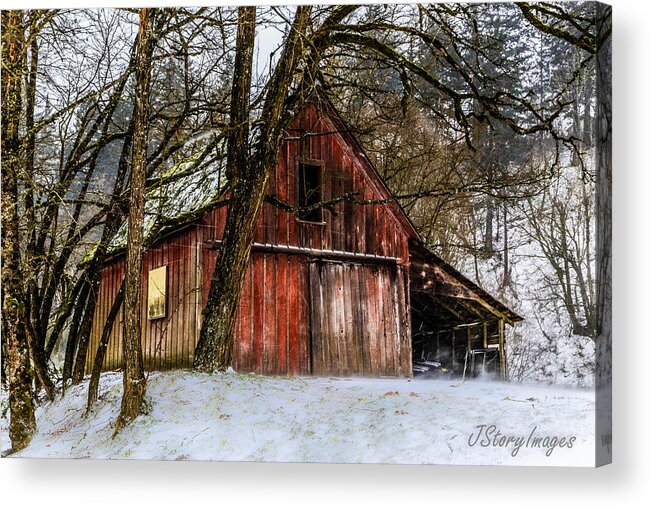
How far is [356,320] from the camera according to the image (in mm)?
8359

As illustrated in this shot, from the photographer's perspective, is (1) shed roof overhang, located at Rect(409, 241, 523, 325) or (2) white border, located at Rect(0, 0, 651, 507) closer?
(2) white border, located at Rect(0, 0, 651, 507)

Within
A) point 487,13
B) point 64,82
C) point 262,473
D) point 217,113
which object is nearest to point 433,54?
point 487,13

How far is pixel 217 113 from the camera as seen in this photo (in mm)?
8453

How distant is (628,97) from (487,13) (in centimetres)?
142

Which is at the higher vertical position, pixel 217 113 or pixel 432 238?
pixel 217 113

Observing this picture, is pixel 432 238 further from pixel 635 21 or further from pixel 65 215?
pixel 65 215

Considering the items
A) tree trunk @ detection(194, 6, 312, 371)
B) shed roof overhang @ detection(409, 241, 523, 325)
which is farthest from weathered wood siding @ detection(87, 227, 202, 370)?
shed roof overhang @ detection(409, 241, 523, 325)

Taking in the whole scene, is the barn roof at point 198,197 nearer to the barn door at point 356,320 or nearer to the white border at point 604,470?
the barn door at point 356,320

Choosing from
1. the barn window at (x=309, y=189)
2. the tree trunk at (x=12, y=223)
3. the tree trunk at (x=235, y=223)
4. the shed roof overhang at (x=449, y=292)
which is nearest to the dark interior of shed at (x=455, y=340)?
the shed roof overhang at (x=449, y=292)

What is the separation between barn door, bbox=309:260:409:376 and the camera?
8.20 metres

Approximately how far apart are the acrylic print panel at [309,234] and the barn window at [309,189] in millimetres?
29

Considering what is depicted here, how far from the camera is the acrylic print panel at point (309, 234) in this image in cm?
780

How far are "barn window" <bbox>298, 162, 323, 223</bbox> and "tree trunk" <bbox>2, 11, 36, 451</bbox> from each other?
2.69 meters

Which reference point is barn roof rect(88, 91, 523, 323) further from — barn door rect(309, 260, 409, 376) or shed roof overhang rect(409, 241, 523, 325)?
barn door rect(309, 260, 409, 376)
